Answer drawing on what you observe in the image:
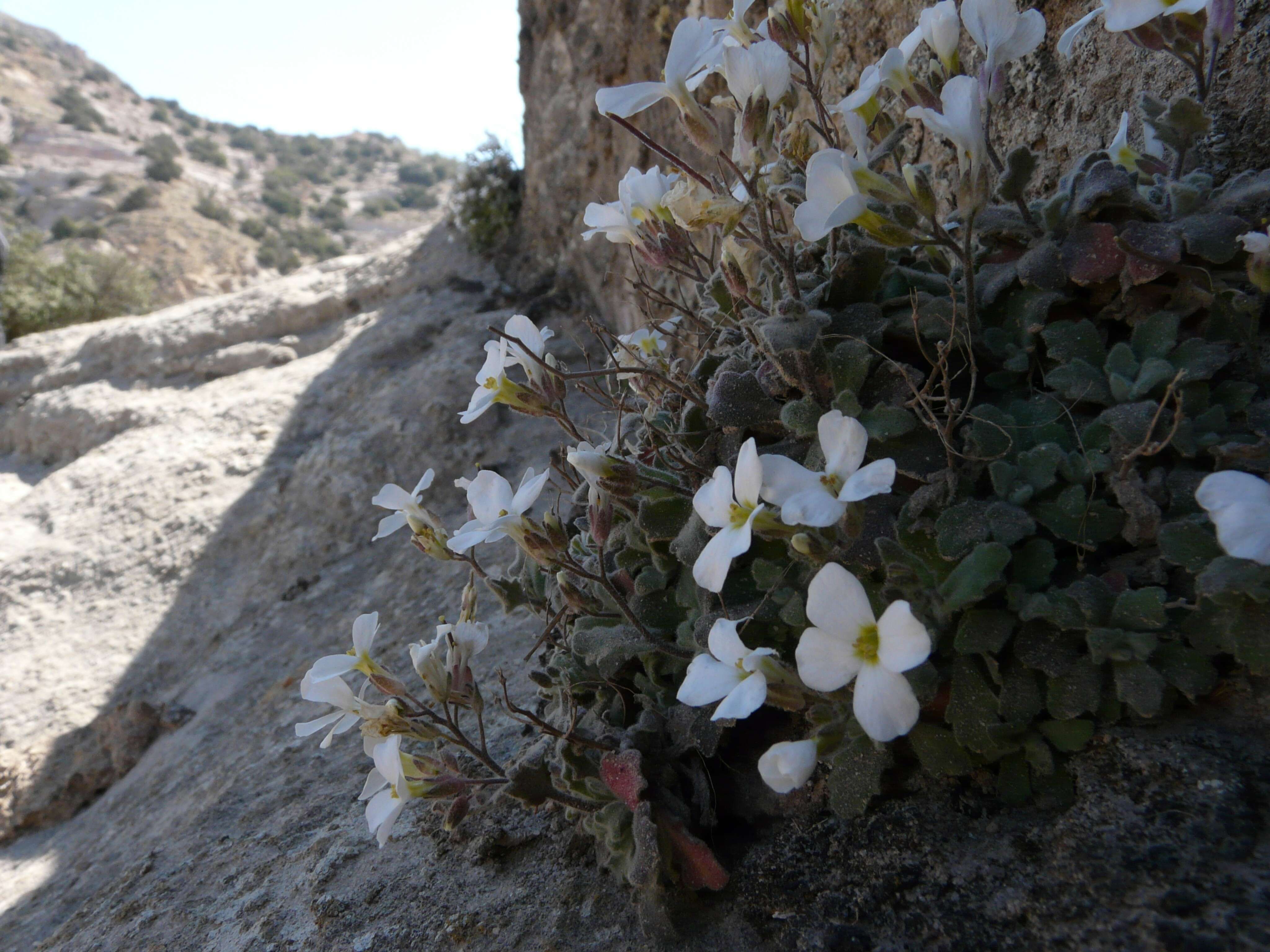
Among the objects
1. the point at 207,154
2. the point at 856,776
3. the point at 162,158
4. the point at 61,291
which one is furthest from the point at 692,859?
the point at 207,154

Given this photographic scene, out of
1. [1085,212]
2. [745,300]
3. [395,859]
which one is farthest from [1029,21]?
[395,859]

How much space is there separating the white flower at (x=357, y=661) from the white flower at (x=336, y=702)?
1 centimetres

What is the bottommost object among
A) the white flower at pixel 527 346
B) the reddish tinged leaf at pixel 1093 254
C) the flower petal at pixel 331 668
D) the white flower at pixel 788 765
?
the flower petal at pixel 331 668

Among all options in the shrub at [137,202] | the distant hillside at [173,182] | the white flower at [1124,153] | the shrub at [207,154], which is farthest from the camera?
the shrub at [207,154]

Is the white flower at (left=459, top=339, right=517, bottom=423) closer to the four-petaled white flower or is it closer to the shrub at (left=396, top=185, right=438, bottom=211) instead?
the four-petaled white flower

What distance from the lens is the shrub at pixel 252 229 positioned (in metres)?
28.0

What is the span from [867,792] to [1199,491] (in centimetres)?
52

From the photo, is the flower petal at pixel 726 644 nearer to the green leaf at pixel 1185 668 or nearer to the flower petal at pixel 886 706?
the flower petal at pixel 886 706

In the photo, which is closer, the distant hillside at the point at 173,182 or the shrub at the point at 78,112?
the distant hillside at the point at 173,182

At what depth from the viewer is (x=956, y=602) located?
933mm

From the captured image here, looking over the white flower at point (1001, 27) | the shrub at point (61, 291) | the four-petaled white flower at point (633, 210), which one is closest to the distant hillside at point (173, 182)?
the shrub at point (61, 291)

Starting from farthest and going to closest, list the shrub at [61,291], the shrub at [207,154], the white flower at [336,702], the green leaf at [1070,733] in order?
1. the shrub at [207,154]
2. the shrub at [61,291]
3. the white flower at [336,702]
4. the green leaf at [1070,733]

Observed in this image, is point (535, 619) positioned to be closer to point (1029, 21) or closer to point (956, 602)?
point (956, 602)

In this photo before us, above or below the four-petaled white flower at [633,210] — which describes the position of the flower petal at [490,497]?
below
